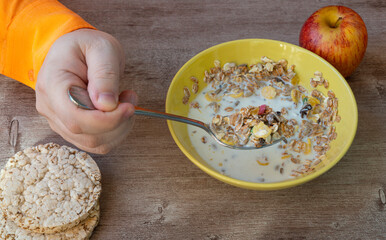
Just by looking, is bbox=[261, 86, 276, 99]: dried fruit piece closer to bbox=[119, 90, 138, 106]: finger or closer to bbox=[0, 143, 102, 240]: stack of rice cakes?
bbox=[119, 90, 138, 106]: finger

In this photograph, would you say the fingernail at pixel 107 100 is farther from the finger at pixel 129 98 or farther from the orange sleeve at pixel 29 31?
the orange sleeve at pixel 29 31

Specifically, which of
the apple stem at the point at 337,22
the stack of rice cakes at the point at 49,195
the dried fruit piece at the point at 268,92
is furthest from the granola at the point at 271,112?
the stack of rice cakes at the point at 49,195

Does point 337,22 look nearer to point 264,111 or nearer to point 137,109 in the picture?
point 264,111

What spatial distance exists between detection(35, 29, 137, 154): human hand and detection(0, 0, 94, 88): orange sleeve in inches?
2.7

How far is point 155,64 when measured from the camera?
112 centimetres

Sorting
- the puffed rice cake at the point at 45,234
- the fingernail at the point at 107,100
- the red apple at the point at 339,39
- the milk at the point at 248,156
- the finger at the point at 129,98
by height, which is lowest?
the puffed rice cake at the point at 45,234

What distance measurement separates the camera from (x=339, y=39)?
1019 millimetres

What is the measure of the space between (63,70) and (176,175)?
335 millimetres

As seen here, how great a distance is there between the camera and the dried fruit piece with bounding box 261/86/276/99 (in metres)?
1.00

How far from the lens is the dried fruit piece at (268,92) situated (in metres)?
1.00

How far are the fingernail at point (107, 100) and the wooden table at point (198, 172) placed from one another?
21cm

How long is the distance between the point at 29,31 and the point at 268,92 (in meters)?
0.61

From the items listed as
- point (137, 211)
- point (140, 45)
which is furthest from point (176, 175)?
point (140, 45)

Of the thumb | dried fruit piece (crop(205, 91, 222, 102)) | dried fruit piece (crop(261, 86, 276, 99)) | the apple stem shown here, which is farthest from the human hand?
the apple stem
